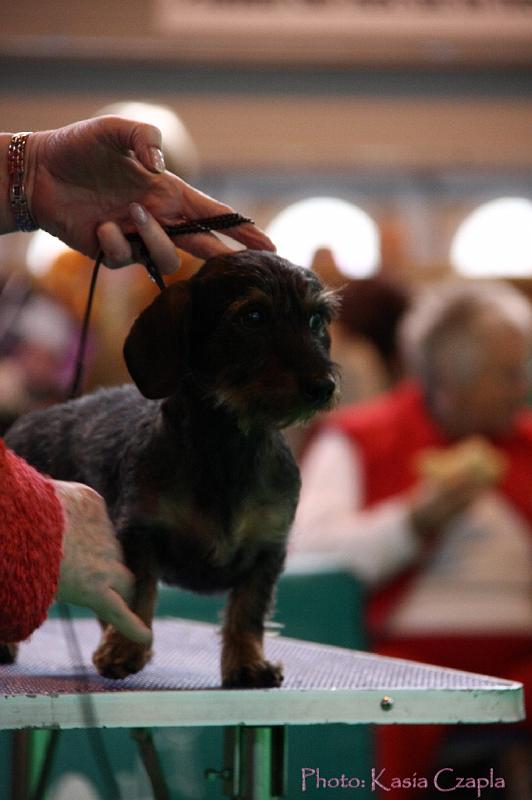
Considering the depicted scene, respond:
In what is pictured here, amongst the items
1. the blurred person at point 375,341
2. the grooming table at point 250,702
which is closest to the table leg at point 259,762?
the grooming table at point 250,702

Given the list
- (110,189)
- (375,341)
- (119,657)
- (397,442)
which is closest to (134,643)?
(119,657)

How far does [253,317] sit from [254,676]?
27 cm

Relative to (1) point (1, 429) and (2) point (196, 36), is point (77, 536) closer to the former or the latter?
(1) point (1, 429)

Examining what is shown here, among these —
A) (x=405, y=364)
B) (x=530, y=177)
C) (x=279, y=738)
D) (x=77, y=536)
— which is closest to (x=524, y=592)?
(x=405, y=364)

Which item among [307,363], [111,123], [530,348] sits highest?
[111,123]

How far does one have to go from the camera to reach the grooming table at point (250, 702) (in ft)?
2.68

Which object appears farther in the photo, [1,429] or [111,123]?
[1,429]

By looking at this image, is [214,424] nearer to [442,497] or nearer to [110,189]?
[110,189]

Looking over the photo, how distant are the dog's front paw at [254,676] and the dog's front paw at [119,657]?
0.07 m

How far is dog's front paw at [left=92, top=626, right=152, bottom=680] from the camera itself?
91cm

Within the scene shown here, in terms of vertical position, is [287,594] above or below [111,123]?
below

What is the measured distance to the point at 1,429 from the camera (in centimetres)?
106

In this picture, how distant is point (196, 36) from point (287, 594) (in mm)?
5499

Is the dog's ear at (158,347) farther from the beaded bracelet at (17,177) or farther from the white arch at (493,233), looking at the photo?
the white arch at (493,233)
